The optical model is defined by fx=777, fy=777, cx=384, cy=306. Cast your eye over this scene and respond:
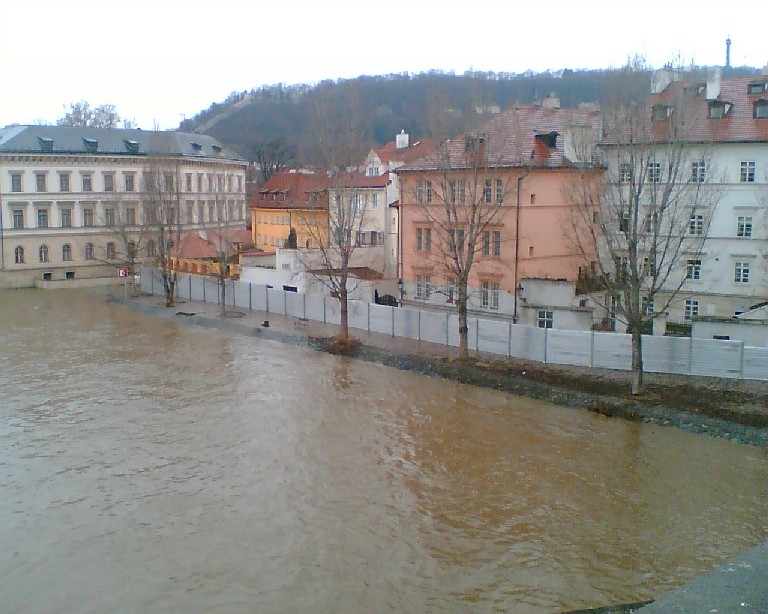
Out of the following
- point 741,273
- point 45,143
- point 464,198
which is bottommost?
point 741,273

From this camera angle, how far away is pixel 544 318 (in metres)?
24.4

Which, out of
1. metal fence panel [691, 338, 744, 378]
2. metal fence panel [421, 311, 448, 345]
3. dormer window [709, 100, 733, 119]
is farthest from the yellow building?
metal fence panel [691, 338, 744, 378]

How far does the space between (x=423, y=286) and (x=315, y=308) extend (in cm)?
456

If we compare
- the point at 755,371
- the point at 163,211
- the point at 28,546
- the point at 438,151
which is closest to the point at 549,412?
the point at 755,371

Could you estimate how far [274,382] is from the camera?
70.3ft

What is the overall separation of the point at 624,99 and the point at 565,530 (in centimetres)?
1202

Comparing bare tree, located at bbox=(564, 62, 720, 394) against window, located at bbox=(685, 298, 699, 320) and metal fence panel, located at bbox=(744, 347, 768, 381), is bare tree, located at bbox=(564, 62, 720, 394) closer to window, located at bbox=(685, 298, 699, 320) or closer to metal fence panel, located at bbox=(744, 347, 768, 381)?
metal fence panel, located at bbox=(744, 347, 768, 381)

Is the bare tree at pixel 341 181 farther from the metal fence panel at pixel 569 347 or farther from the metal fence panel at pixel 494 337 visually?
the metal fence panel at pixel 569 347

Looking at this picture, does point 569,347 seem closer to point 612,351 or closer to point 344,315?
point 612,351

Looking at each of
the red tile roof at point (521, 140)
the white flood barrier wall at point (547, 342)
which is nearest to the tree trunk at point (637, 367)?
the white flood barrier wall at point (547, 342)

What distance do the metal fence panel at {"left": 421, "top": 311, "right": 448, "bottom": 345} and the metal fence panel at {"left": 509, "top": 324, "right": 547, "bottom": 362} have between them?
265 centimetres


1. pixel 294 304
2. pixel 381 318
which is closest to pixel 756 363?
pixel 381 318

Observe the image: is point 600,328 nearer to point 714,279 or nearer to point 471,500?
point 714,279

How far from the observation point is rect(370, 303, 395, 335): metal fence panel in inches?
1064
